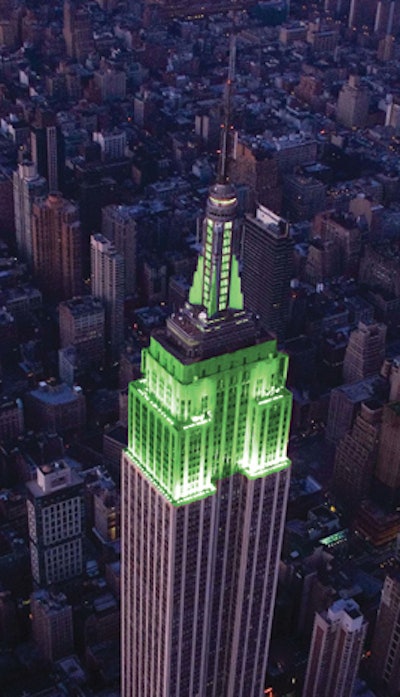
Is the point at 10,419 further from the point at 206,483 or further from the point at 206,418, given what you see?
the point at 206,418

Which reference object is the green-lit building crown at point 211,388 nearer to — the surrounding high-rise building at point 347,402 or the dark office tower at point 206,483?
the dark office tower at point 206,483

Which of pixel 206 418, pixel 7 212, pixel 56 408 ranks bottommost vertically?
pixel 7 212

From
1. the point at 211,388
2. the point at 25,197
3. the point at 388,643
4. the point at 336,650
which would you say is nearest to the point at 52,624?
the point at 336,650

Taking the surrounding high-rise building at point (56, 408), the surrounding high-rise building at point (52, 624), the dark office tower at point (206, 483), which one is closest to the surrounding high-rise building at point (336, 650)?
the dark office tower at point (206, 483)

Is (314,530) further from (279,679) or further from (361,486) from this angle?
(279,679)

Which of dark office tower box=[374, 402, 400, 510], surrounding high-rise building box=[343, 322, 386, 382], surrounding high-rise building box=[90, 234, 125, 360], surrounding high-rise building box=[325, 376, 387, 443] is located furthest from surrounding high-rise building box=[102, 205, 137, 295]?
dark office tower box=[374, 402, 400, 510]
